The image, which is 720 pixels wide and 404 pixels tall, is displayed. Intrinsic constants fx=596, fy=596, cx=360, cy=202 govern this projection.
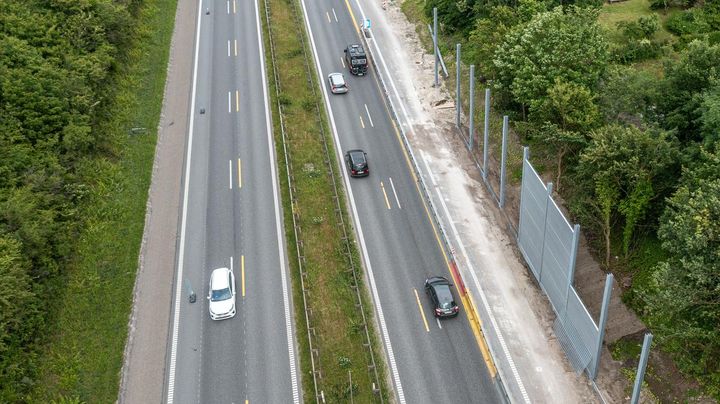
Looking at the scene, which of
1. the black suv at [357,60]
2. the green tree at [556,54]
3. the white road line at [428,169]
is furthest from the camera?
the black suv at [357,60]

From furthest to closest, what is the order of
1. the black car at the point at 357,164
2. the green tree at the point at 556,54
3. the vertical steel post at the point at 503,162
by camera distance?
the black car at the point at 357,164 < the green tree at the point at 556,54 < the vertical steel post at the point at 503,162

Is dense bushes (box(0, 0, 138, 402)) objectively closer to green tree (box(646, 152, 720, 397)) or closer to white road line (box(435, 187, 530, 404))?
white road line (box(435, 187, 530, 404))

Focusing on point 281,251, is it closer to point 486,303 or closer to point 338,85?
point 486,303

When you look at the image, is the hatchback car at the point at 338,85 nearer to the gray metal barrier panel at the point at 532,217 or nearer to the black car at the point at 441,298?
the gray metal barrier panel at the point at 532,217

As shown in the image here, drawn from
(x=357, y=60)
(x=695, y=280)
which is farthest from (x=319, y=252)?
(x=357, y=60)

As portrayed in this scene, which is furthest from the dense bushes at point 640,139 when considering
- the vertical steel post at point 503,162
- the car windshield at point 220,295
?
the car windshield at point 220,295
